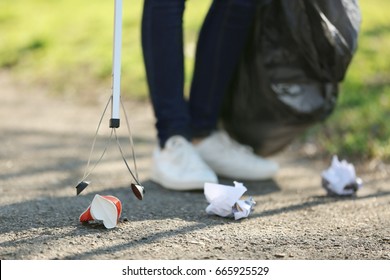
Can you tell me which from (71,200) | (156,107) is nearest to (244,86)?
(156,107)

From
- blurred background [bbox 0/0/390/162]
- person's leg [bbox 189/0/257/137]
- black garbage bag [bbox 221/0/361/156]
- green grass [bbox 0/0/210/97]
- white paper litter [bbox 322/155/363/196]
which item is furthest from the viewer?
green grass [bbox 0/0/210/97]

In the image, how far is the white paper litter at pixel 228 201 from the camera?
6.91 feet

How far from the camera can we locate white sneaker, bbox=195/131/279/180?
112 inches

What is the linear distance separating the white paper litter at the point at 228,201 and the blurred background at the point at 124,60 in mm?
1350

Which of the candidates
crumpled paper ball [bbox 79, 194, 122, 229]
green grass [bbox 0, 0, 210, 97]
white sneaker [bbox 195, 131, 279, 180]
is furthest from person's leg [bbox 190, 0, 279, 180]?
green grass [bbox 0, 0, 210, 97]

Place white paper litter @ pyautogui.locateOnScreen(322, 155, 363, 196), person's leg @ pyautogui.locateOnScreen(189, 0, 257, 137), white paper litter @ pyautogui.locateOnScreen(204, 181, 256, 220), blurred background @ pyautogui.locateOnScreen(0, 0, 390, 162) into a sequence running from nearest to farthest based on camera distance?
white paper litter @ pyautogui.locateOnScreen(204, 181, 256, 220) < white paper litter @ pyautogui.locateOnScreen(322, 155, 363, 196) < person's leg @ pyautogui.locateOnScreen(189, 0, 257, 137) < blurred background @ pyautogui.locateOnScreen(0, 0, 390, 162)

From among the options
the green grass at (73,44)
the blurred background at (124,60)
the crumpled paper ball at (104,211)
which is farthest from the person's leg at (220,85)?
the green grass at (73,44)

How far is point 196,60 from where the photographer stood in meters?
2.80

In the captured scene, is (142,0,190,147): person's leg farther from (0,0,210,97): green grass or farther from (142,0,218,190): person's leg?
(0,0,210,97): green grass

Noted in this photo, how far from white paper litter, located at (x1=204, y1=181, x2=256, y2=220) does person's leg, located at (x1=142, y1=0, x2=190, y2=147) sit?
522 millimetres

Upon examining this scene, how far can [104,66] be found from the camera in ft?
16.9
